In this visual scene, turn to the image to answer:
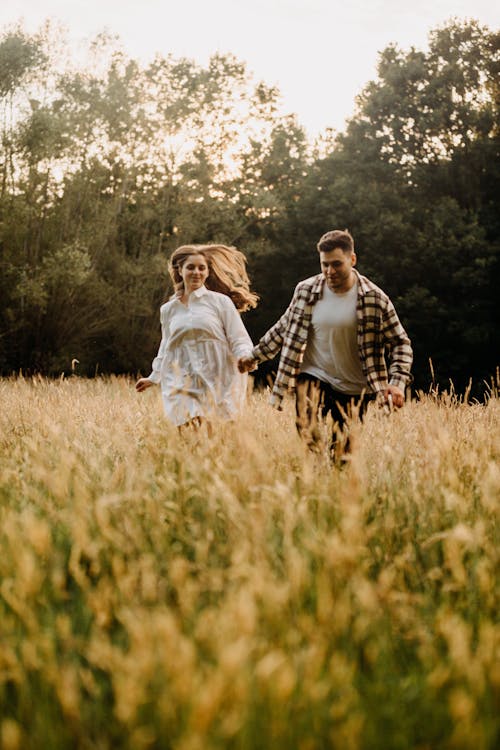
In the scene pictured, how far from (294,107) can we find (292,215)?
4.35 m

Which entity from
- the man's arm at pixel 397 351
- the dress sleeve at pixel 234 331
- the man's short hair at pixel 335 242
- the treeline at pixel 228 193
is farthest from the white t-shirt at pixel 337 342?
the treeline at pixel 228 193

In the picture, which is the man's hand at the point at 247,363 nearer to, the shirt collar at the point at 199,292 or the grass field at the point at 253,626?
the shirt collar at the point at 199,292

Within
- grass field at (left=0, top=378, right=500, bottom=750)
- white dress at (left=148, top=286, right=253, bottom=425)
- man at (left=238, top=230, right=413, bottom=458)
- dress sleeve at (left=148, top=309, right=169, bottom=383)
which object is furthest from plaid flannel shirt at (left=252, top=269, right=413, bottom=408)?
grass field at (left=0, top=378, right=500, bottom=750)

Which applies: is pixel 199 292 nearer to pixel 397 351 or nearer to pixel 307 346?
pixel 307 346

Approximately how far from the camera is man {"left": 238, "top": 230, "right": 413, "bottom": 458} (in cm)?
524

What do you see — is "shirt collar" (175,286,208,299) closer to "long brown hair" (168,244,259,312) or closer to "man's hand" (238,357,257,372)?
"long brown hair" (168,244,259,312)

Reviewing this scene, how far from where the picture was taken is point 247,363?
5.46m

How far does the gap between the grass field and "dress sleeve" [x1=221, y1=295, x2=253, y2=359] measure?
205 cm

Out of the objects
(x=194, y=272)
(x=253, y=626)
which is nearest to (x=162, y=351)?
(x=194, y=272)

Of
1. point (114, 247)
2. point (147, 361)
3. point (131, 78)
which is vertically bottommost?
point (147, 361)

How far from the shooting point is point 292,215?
26609 mm

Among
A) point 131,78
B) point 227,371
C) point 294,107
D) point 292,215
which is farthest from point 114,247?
point 227,371

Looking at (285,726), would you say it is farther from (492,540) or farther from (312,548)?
(492,540)

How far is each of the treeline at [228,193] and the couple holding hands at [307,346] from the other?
46.9 feet
